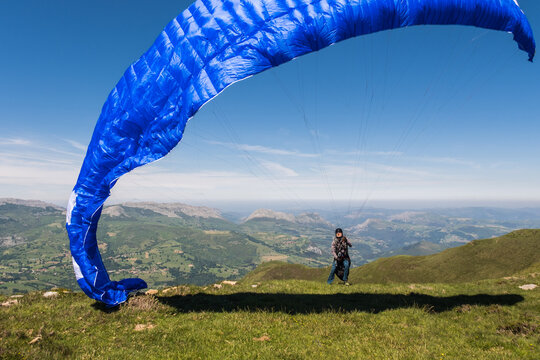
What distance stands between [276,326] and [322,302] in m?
3.67

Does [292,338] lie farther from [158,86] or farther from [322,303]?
[158,86]

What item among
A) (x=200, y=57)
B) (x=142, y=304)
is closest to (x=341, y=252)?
(x=142, y=304)

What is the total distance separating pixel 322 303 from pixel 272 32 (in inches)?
425

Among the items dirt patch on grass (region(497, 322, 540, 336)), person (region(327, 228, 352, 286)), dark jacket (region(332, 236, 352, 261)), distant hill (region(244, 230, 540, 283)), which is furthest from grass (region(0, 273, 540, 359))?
distant hill (region(244, 230, 540, 283))

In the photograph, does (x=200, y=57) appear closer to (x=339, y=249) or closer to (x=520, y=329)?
(x=339, y=249)

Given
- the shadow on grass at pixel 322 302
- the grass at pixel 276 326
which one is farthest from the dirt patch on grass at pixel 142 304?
the shadow on grass at pixel 322 302

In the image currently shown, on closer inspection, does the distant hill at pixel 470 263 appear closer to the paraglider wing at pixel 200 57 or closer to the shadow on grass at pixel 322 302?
the shadow on grass at pixel 322 302

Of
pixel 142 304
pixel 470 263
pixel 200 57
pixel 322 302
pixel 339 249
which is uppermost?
pixel 200 57

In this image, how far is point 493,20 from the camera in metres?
8.92

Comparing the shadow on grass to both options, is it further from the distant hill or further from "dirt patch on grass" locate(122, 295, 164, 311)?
the distant hill

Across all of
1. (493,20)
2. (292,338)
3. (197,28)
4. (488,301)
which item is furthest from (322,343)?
(493,20)

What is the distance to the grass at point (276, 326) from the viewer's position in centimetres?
680

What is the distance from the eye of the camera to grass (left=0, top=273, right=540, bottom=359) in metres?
6.80

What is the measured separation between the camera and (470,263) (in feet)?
138
